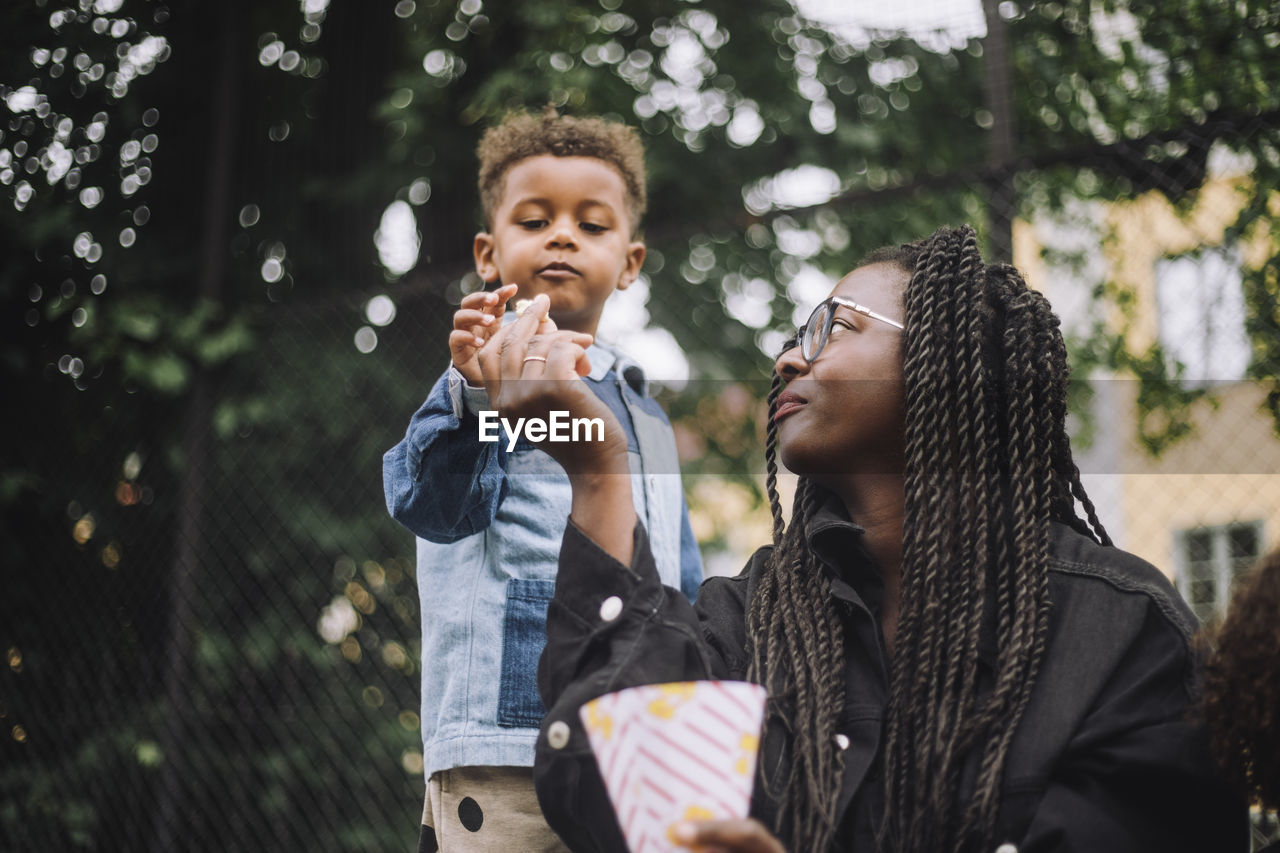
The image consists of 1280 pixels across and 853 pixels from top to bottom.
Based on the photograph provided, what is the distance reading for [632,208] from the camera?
2.59 meters

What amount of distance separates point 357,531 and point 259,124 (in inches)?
71.3

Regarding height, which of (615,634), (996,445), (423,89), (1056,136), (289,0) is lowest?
(615,634)

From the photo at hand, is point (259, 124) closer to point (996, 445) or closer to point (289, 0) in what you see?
point (289, 0)

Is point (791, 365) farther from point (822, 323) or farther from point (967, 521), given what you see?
point (967, 521)

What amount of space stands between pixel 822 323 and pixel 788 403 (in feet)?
0.50

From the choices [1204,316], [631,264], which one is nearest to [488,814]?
[631,264]

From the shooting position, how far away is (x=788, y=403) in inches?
67.9

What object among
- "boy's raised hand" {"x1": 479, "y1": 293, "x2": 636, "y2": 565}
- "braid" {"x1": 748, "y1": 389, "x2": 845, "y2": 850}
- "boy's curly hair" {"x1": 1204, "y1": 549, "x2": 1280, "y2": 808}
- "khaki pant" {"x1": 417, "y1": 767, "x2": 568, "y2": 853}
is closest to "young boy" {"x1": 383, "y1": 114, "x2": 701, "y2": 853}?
"khaki pant" {"x1": 417, "y1": 767, "x2": 568, "y2": 853}

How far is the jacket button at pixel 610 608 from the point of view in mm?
1446

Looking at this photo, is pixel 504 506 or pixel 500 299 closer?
pixel 500 299

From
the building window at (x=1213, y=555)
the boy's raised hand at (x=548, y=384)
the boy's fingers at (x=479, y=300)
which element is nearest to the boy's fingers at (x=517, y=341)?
the boy's raised hand at (x=548, y=384)

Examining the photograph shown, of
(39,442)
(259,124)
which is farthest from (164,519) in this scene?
(259,124)

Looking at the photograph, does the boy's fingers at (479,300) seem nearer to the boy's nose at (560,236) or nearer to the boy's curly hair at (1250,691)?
the boy's nose at (560,236)

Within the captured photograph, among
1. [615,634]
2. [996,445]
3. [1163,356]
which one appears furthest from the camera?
[1163,356]
